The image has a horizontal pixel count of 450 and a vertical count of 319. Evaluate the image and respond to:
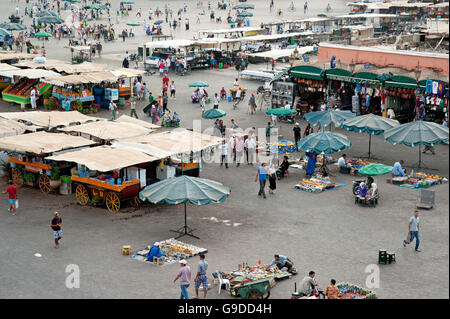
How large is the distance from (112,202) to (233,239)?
4.86 m

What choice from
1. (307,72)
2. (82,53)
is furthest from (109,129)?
(82,53)

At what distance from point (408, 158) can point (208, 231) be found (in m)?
12.0

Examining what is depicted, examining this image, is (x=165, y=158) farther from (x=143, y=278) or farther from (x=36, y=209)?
(x=143, y=278)

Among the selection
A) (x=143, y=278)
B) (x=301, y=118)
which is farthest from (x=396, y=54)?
(x=143, y=278)

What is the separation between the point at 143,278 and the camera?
56.1 feet

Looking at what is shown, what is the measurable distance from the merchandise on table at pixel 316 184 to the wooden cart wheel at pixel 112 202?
6.86 meters

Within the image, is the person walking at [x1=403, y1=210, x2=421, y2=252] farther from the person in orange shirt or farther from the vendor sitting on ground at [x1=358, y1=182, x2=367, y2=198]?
the person in orange shirt

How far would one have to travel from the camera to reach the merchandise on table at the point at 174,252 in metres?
18.4

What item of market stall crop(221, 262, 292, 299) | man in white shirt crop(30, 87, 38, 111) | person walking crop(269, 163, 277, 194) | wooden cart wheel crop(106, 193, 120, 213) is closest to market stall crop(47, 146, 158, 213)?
wooden cart wheel crop(106, 193, 120, 213)

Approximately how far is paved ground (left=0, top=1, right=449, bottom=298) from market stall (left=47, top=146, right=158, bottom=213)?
462 mm

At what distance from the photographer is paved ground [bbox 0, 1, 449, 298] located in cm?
1670

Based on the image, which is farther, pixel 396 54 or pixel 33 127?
pixel 396 54

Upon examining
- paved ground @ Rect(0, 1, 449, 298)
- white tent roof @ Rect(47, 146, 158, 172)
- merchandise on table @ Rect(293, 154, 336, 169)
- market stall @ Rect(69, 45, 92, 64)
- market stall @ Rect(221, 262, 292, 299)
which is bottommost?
paved ground @ Rect(0, 1, 449, 298)

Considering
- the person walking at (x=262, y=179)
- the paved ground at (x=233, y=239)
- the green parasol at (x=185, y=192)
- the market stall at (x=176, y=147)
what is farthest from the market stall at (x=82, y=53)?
the green parasol at (x=185, y=192)
